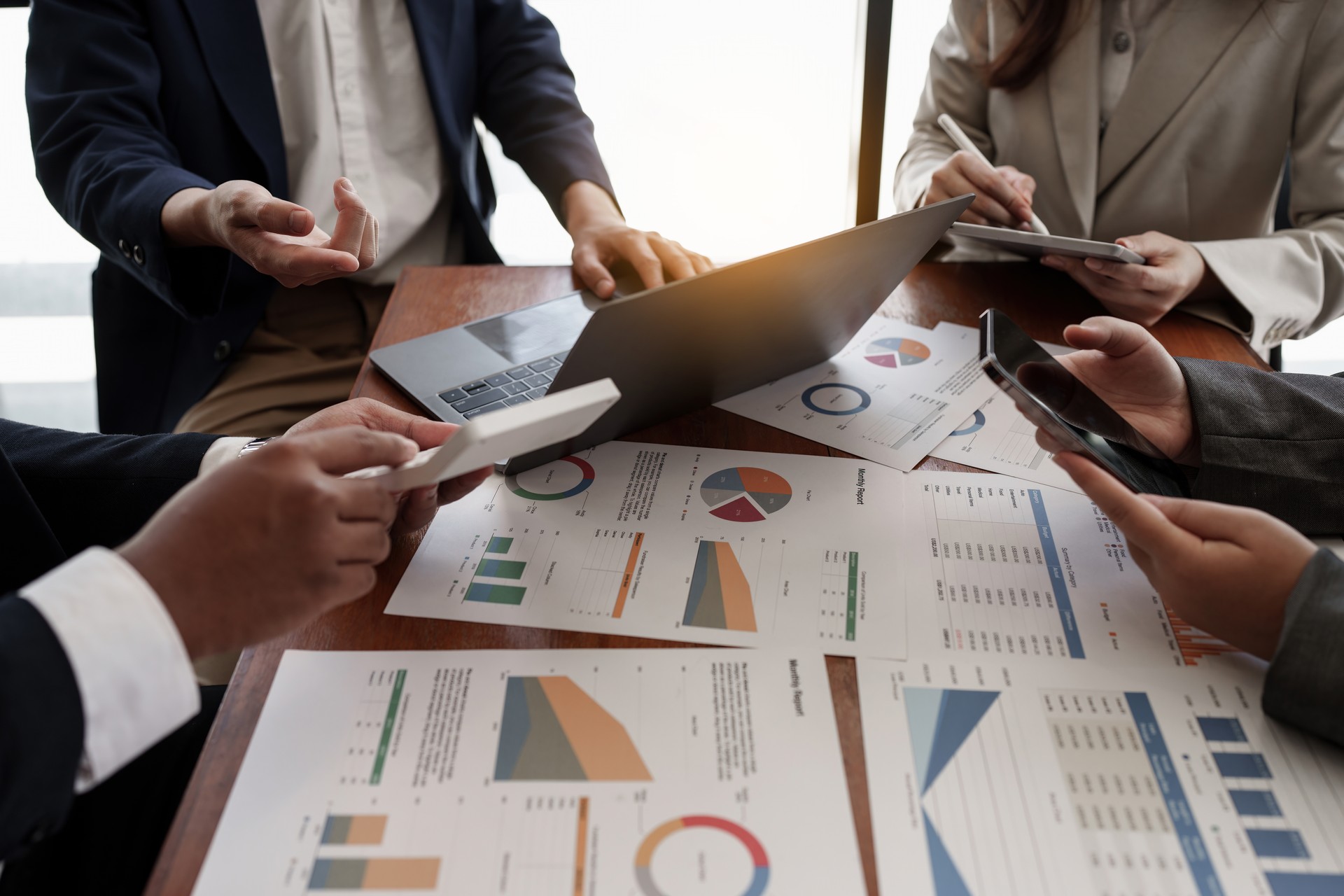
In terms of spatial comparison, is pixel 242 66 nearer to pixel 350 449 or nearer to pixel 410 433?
pixel 410 433

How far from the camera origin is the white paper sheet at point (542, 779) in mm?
475

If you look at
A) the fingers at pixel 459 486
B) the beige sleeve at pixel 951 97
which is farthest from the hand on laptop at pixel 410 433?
the beige sleeve at pixel 951 97

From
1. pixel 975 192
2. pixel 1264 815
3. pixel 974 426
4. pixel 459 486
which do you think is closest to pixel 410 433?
pixel 459 486

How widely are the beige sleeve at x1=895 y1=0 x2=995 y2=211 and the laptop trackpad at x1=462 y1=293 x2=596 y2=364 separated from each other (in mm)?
613

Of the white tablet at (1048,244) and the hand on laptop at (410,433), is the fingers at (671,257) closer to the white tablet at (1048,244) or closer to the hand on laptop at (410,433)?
the white tablet at (1048,244)

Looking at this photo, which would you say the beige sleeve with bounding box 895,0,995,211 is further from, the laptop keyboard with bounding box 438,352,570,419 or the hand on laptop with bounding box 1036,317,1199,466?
the laptop keyboard with bounding box 438,352,570,419

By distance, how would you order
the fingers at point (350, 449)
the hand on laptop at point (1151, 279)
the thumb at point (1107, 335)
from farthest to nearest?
the hand on laptop at point (1151, 279) → the thumb at point (1107, 335) → the fingers at point (350, 449)

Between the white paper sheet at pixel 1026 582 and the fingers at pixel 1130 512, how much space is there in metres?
0.06

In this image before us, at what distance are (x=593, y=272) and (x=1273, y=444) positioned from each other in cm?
76

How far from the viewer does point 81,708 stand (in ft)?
1.55

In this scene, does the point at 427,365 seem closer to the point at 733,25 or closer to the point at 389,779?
the point at 389,779

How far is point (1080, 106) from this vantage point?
1.31m

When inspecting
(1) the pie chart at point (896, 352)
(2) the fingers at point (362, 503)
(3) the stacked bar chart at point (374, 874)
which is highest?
(2) the fingers at point (362, 503)

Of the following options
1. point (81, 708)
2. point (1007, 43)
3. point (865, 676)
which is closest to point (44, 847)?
point (81, 708)
